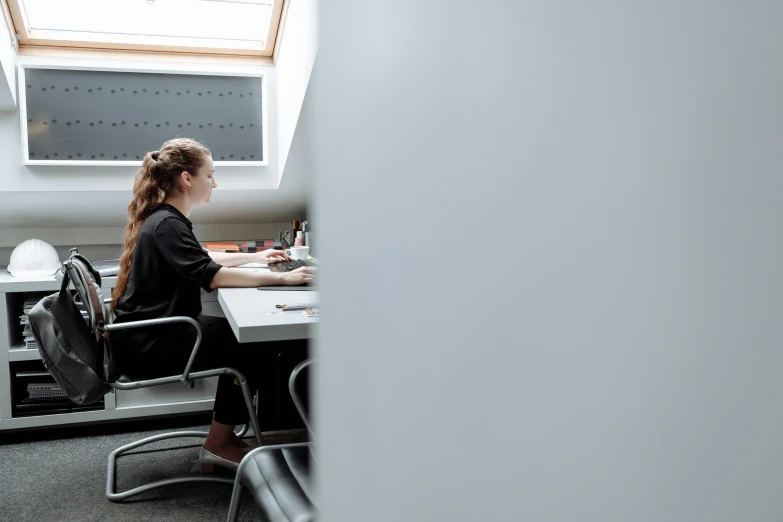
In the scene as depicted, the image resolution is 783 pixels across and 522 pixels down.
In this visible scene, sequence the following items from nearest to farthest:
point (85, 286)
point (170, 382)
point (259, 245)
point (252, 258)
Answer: point (85, 286)
point (170, 382)
point (252, 258)
point (259, 245)

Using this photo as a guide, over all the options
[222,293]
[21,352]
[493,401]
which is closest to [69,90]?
[21,352]

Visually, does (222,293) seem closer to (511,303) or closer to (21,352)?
(21,352)

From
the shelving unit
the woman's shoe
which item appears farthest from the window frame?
the woman's shoe

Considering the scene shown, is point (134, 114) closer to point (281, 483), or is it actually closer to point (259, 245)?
point (259, 245)

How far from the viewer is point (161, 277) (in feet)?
7.14

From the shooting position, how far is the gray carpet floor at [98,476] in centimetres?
207

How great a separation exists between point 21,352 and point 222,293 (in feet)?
3.70

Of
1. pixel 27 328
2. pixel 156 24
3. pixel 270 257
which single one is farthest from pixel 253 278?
pixel 156 24

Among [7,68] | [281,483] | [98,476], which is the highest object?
[7,68]

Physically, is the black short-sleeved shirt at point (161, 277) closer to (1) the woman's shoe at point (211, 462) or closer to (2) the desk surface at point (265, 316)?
(2) the desk surface at point (265, 316)

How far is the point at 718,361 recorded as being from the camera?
0.17 meters

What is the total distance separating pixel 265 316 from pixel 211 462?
0.89m

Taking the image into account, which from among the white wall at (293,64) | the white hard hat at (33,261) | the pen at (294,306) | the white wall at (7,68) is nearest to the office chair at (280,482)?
the pen at (294,306)

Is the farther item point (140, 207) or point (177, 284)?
point (140, 207)
